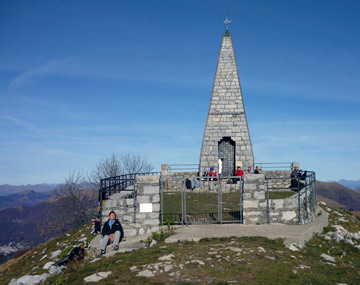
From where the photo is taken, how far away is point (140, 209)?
11.0m

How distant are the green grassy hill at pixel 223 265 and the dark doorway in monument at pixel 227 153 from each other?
45.1 feet

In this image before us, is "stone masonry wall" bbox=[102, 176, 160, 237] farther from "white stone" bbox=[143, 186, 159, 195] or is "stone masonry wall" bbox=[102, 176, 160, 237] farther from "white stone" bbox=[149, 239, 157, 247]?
"white stone" bbox=[149, 239, 157, 247]

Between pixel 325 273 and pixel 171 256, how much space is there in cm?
349

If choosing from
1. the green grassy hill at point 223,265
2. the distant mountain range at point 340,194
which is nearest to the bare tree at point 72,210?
the green grassy hill at point 223,265

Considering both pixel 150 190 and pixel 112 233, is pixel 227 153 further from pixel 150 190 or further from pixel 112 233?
pixel 112 233

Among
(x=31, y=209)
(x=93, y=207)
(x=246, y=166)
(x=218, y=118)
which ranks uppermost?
(x=218, y=118)

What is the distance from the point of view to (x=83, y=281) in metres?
6.89

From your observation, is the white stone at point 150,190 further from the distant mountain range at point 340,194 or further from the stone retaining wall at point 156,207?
the distant mountain range at point 340,194

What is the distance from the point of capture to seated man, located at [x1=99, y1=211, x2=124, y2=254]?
9555 mm

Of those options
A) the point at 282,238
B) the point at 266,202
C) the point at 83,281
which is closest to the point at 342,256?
the point at 282,238

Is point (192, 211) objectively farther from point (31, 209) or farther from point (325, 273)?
point (31, 209)

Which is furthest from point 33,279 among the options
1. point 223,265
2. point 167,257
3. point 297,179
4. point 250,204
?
point 297,179

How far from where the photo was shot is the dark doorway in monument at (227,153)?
23594 mm

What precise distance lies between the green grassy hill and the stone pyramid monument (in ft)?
44.0
